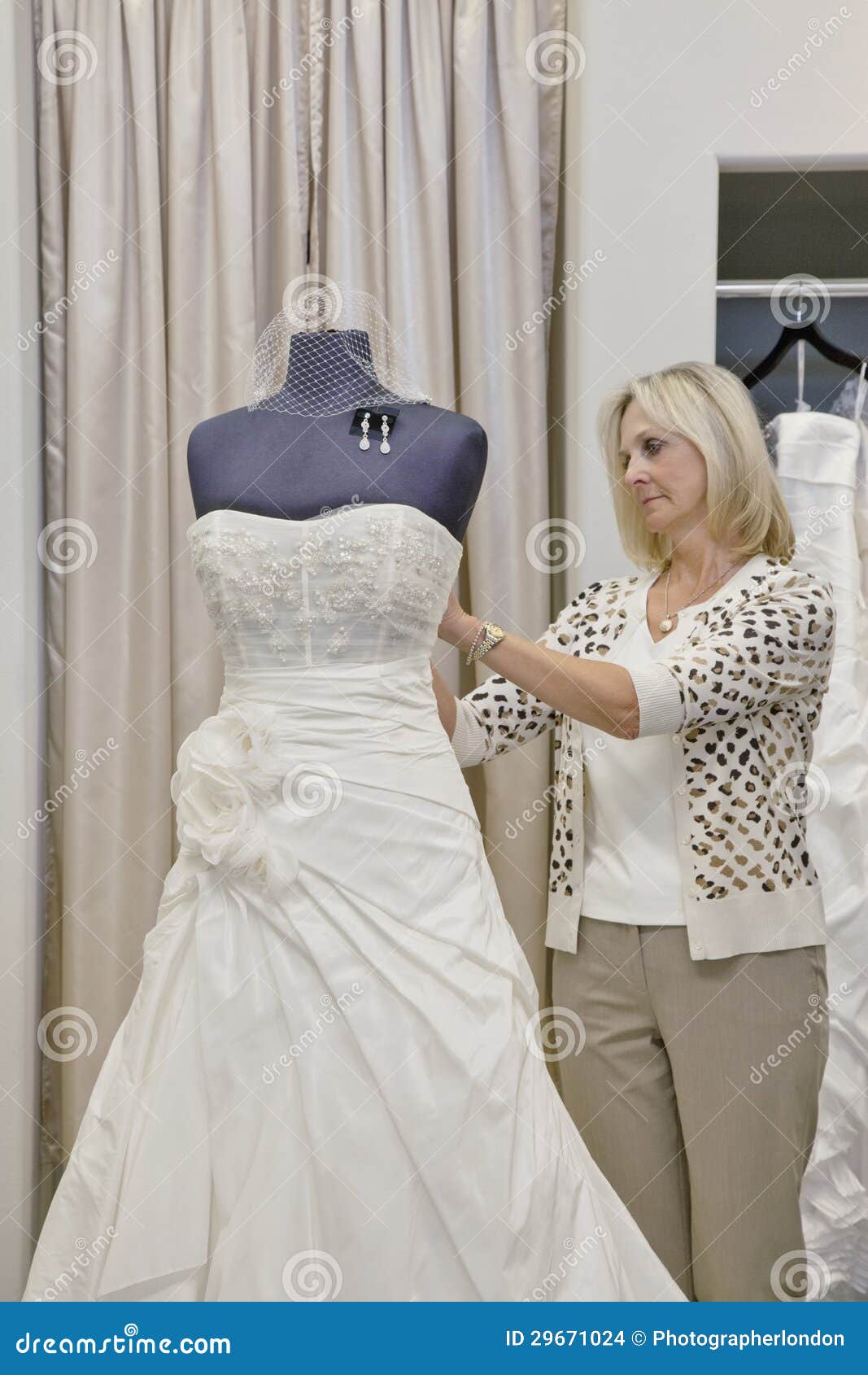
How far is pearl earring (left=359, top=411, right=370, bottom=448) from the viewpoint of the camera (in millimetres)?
1503

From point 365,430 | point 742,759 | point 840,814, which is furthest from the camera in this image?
point 840,814

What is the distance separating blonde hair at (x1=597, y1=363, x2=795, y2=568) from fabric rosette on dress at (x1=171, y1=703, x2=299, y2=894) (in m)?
0.80

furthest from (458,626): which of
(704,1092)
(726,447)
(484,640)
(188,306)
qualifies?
(188,306)

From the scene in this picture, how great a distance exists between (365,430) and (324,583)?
228 millimetres

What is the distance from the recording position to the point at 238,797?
4.44 feet

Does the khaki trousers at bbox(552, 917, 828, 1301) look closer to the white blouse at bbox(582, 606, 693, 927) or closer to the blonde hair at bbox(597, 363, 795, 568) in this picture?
the white blouse at bbox(582, 606, 693, 927)

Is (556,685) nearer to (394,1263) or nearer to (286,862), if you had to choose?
(286,862)

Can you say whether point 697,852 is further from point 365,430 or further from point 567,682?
point 365,430

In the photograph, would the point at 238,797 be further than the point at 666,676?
No

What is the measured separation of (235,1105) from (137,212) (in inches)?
71.7

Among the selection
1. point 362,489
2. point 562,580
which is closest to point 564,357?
point 562,580

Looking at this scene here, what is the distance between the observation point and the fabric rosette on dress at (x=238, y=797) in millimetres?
1328

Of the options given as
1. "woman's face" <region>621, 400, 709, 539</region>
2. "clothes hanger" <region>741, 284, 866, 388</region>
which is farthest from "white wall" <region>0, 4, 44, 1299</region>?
"clothes hanger" <region>741, 284, 866, 388</region>

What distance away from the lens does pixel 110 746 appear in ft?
7.82
